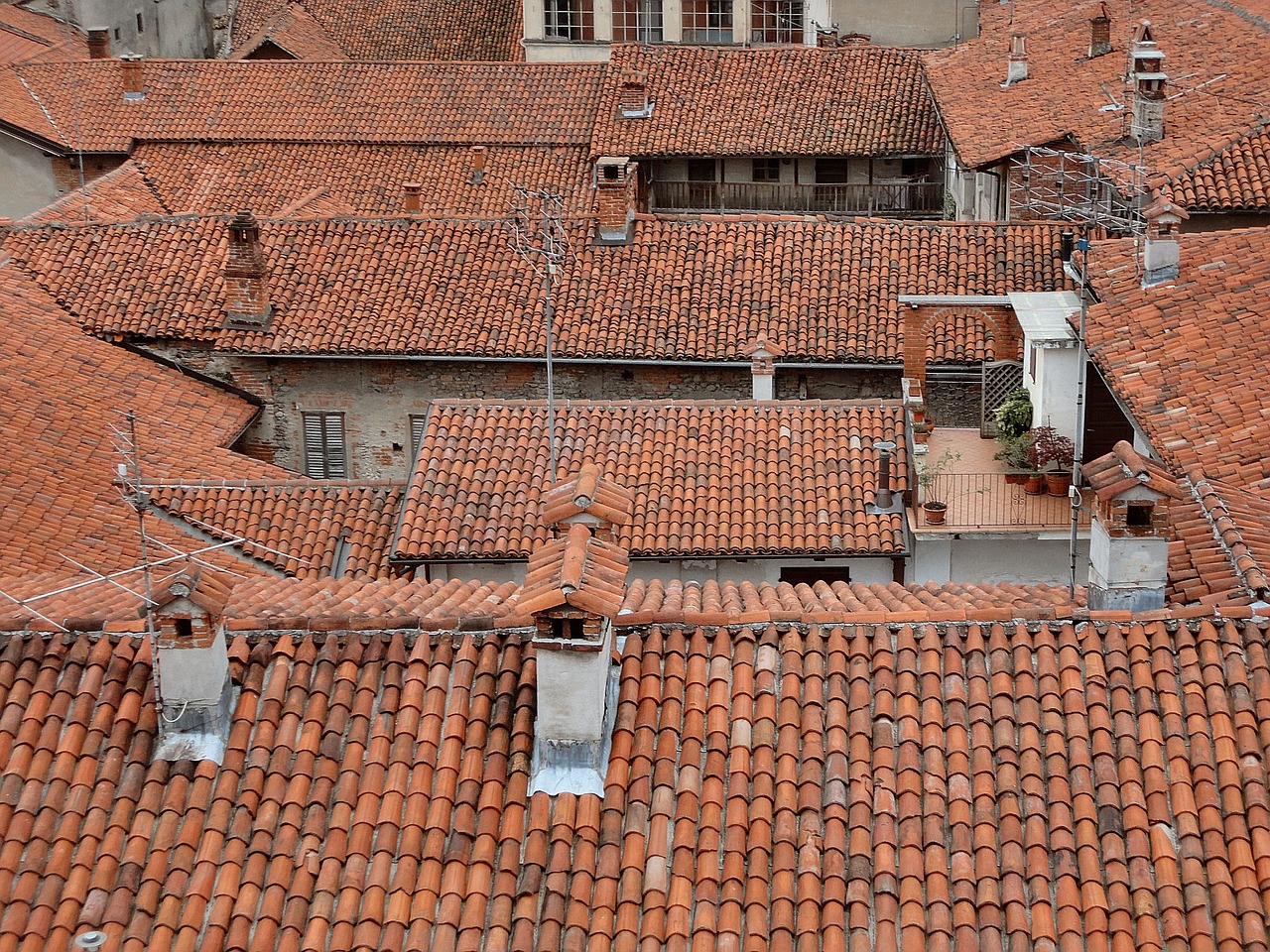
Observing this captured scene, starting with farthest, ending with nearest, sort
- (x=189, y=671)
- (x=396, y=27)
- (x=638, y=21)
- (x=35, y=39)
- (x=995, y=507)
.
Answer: (x=396, y=27) → (x=35, y=39) → (x=638, y=21) → (x=995, y=507) → (x=189, y=671)

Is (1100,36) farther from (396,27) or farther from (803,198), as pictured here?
(396,27)

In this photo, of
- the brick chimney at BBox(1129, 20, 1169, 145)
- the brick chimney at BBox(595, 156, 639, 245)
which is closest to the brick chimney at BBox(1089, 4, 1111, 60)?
the brick chimney at BBox(1129, 20, 1169, 145)

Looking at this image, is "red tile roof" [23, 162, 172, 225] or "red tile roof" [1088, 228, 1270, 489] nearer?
"red tile roof" [1088, 228, 1270, 489]

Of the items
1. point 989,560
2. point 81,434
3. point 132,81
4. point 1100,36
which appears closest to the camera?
point 989,560

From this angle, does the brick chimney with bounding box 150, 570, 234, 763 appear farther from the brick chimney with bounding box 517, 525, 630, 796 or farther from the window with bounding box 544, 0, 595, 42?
the window with bounding box 544, 0, 595, 42

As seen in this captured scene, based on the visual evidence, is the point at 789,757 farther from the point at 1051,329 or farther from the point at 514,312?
the point at 514,312

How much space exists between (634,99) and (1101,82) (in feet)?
37.0

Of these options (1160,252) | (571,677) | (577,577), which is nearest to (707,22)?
(1160,252)

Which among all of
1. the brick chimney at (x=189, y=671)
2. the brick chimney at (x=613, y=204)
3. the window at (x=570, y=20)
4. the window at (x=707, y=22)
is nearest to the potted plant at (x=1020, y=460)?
the brick chimney at (x=613, y=204)

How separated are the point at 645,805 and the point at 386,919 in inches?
56.1

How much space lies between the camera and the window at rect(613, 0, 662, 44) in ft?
143

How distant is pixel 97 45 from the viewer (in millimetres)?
45719

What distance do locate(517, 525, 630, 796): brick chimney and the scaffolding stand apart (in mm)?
10787

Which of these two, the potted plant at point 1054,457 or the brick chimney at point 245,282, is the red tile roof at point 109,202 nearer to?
the brick chimney at point 245,282
